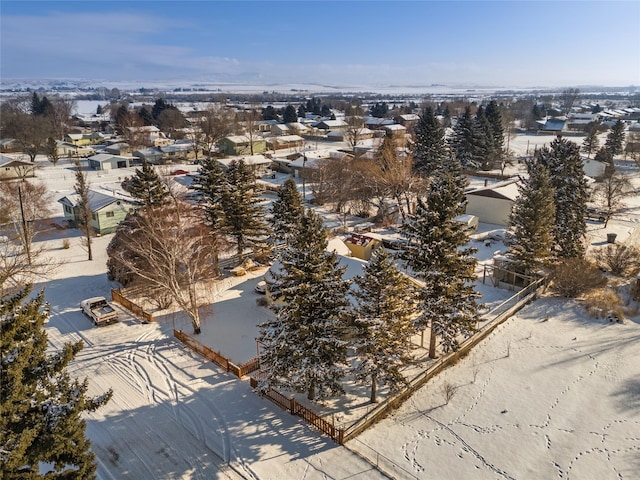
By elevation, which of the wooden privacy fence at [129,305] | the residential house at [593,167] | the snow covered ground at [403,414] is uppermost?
the residential house at [593,167]

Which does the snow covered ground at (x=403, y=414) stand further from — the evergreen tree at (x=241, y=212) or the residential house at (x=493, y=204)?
the residential house at (x=493, y=204)

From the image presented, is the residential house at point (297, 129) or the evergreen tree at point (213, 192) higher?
the residential house at point (297, 129)

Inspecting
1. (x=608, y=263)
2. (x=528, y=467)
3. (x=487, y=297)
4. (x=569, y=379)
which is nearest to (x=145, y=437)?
(x=528, y=467)

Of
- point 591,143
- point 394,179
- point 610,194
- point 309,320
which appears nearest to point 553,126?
point 591,143

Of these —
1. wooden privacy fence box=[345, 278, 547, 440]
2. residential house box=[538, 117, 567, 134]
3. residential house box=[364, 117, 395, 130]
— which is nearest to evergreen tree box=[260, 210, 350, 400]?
wooden privacy fence box=[345, 278, 547, 440]

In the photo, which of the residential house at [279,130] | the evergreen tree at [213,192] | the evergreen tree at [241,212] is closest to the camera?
the evergreen tree at [213,192]

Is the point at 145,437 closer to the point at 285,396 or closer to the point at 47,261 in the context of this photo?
the point at 285,396

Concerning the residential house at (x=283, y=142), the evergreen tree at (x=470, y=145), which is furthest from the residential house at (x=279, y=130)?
the evergreen tree at (x=470, y=145)

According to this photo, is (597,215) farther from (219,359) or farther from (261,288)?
(219,359)
